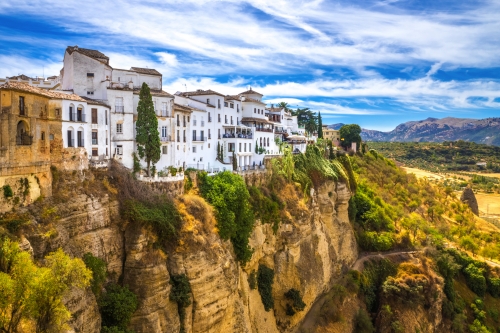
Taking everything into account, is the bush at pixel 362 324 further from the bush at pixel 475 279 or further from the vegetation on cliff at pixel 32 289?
the vegetation on cliff at pixel 32 289

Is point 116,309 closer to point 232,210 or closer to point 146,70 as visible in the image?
point 232,210

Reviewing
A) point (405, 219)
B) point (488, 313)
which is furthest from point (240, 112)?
point (488, 313)

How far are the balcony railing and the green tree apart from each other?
211 feet

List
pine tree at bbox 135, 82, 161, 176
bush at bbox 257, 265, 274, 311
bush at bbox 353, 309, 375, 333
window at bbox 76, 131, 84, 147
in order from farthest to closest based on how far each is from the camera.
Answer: bush at bbox 353, 309, 375, 333
bush at bbox 257, 265, 274, 311
pine tree at bbox 135, 82, 161, 176
window at bbox 76, 131, 84, 147

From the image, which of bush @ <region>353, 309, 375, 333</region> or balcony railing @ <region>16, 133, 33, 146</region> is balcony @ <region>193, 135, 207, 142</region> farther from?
bush @ <region>353, 309, 375, 333</region>

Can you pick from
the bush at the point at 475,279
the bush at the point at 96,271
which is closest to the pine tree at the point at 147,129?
the bush at the point at 96,271

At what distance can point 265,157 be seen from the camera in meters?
48.5

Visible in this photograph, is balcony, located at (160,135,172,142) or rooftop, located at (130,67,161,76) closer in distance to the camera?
balcony, located at (160,135,172,142)

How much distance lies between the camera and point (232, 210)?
35.5m

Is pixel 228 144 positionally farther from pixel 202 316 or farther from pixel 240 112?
pixel 202 316

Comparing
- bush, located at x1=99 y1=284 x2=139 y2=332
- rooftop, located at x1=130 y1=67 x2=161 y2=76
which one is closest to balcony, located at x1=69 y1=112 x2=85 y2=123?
rooftop, located at x1=130 y1=67 x2=161 y2=76

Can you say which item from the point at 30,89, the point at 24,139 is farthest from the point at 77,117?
the point at 24,139

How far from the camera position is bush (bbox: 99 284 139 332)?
79.6 ft

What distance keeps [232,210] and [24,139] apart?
56.2ft
